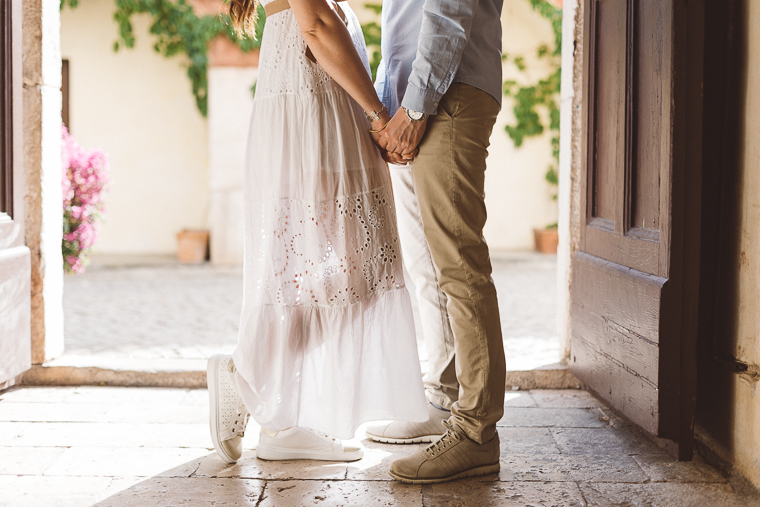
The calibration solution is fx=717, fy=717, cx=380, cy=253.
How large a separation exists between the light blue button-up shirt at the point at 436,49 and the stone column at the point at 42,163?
1.76 m

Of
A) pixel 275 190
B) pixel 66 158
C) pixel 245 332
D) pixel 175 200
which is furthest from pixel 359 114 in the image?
pixel 175 200

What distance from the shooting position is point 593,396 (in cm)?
301

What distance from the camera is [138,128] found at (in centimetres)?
902

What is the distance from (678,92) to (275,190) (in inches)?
48.0

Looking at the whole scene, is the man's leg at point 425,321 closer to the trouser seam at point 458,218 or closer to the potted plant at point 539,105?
the trouser seam at point 458,218

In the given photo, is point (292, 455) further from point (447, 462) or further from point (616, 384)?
point (616, 384)

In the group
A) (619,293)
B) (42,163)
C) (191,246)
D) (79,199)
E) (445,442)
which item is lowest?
(445,442)

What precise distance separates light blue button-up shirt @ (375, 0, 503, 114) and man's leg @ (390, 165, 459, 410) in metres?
0.33

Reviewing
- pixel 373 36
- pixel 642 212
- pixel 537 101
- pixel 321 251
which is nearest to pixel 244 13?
pixel 321 251

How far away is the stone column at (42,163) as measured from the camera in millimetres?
3182

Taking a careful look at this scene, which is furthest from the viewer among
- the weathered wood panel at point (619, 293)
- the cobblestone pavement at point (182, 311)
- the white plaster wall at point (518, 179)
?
the white plaster wall at point (518, 179)

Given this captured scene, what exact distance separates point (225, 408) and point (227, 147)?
6299 mm

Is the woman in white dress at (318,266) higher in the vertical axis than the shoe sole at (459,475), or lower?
higher

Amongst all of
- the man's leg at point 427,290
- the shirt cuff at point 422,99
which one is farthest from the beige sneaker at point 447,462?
the shirt cuff at point 422,99
